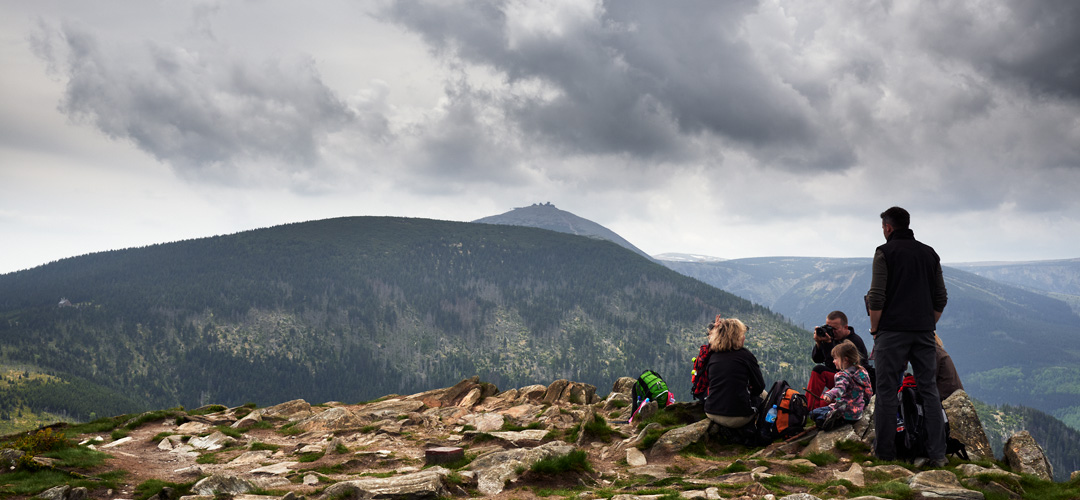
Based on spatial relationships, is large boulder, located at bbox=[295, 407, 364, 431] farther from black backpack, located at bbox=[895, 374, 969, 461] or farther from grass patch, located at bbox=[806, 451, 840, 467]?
black backpack, located at bbox=[895, 374, 969, 461]

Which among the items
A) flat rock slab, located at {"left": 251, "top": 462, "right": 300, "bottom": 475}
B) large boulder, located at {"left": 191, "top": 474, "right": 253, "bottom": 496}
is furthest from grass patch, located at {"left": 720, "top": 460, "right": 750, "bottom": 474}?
flat rock slab, located at {"left": 251, "top": 462, "right": 300, "bottom": 475}

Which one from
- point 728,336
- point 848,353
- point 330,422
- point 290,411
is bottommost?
point 290,411

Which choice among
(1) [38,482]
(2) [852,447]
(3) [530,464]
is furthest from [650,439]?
(1) [38,482]

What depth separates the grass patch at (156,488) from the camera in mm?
12953

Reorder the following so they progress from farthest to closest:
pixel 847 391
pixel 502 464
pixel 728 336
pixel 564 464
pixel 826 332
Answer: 1. pixel 826 332
2. pixel 728 336
3. pixel 847 391
4. pixel 502 464
5. pixel 564 464

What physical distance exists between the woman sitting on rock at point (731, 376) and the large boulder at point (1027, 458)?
5.41 metres

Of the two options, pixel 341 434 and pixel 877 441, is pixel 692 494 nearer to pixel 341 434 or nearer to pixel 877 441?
pixel 877 441

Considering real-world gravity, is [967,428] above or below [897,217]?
below

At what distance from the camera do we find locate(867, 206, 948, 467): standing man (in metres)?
12.1

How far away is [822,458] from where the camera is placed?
13.2 metres

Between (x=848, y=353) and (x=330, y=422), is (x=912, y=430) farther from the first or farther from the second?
(x=330, y=422)

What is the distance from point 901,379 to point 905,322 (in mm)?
1463

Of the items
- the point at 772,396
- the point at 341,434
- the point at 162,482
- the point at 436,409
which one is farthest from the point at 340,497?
the point at 436,409

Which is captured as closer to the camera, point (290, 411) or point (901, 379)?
point (901, 379)
